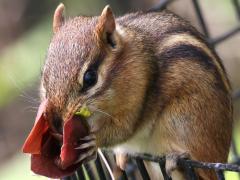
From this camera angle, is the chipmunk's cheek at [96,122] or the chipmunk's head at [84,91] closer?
the chipmunk's head at [84,91]

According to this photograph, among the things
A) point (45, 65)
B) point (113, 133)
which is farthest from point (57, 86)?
point (113, 133)

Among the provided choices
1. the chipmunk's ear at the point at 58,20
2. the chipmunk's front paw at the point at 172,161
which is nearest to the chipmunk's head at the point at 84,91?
the chipmunk's ear at the point at 58,20

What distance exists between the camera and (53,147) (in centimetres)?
171

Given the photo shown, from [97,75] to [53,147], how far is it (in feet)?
0.74

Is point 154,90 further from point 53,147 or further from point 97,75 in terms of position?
point 53,147

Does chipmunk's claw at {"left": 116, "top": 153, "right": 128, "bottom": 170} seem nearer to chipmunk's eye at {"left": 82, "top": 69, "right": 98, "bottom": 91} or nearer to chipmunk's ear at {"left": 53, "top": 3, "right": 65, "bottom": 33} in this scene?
chipmunk's eye at {"left": 82, "top": 69, "right": 98, "bottom": 91}

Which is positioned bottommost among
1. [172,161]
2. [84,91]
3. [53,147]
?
[172,161]

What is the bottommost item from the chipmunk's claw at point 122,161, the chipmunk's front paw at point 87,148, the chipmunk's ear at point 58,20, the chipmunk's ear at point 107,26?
the chipmunk's claw at point 122,161

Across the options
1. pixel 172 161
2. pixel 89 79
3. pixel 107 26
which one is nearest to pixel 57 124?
pixel 89 79

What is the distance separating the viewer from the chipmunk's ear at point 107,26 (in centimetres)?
192

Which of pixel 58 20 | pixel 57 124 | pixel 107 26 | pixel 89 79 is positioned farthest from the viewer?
pixel 58 20

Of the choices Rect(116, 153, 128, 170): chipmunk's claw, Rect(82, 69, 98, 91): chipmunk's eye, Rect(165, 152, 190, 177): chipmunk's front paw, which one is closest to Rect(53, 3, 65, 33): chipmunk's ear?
Rect(82, 69, 98, 91): chipmunk's eye

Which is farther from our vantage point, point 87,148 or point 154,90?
point 154,90

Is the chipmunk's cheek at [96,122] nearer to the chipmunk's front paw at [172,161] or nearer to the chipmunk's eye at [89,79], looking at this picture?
the chipmunk's eye at [89,79]
